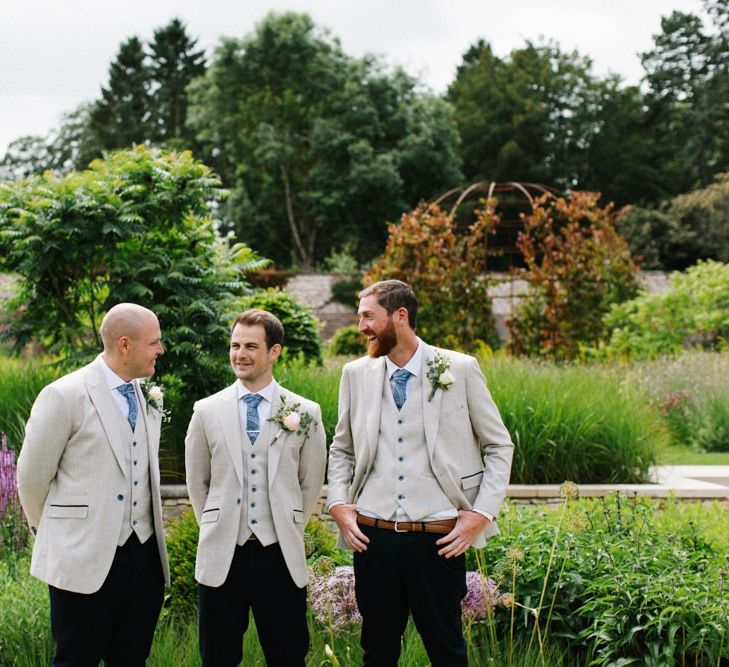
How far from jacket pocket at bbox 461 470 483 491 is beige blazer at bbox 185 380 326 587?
54 cm

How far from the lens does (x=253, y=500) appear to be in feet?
10.6

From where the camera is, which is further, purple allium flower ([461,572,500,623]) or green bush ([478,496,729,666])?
purple allium flower ([461,572,500,623])

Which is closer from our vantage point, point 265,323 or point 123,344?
point 123,344

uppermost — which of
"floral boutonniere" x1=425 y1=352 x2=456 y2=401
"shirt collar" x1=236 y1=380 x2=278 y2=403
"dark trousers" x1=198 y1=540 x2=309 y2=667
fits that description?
"floral boutonniere" x1=425 y1=352 x2=456 y2=401

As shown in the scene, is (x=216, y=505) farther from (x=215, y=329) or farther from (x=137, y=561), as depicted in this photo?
(x=215, y=329)

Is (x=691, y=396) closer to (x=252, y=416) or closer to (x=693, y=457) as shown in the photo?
(x=693, y=457)

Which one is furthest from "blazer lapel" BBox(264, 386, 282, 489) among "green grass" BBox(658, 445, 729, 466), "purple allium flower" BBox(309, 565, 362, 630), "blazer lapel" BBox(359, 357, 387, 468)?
"green grass" BBox(658, 445, 729, 466)

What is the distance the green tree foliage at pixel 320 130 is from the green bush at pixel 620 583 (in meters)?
26.5

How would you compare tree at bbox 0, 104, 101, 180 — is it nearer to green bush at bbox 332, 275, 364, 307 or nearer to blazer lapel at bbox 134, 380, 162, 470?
green bush at bbox 332, 275, 364, 307

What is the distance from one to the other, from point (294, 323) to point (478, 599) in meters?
7.32

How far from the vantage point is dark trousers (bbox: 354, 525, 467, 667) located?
10.4ft

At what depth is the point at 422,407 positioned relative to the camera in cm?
328

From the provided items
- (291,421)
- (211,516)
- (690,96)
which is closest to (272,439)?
(291,421)

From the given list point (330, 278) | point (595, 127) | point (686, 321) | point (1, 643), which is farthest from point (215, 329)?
point (595, 127)
